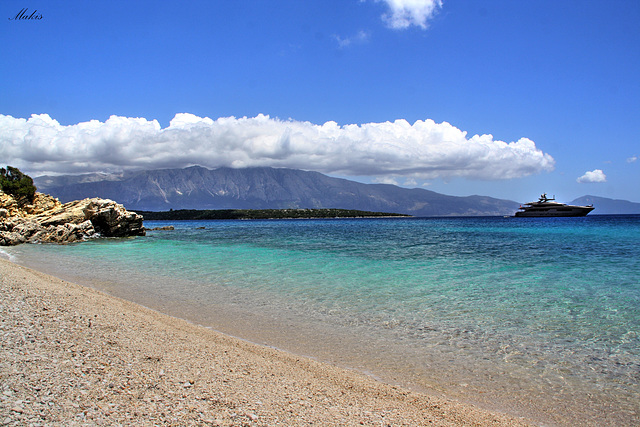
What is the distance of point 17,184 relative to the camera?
49344mm

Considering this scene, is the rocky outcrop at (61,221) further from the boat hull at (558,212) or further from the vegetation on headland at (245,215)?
the boat hull at (558,212)

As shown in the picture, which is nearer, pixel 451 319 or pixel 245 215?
pixel 451 319

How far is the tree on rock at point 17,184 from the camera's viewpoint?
48656mm

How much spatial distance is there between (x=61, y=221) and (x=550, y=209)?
514 feet

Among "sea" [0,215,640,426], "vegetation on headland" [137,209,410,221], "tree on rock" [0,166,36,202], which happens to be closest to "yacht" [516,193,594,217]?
"vegetation on headland" [137,209,410,221]

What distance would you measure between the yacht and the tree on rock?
157m

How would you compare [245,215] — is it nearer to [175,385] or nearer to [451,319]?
[451,319]

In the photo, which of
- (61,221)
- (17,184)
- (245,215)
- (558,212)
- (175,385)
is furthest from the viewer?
(245,215)

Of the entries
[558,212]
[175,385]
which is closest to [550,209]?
[558,212]

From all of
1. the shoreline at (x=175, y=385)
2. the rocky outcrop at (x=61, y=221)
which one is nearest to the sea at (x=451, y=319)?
the shoreline at (x=175, y=385)

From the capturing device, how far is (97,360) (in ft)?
18.7

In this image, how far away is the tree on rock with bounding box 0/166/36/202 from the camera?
4866cm

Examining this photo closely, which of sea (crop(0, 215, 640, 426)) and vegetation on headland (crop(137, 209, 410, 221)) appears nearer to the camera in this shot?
sea (crop(0, 215, 640, 426))

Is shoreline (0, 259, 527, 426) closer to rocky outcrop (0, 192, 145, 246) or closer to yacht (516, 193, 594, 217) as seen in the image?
rocky outcrop (0, 192, 145, 246)
